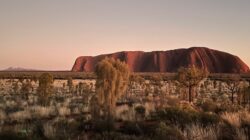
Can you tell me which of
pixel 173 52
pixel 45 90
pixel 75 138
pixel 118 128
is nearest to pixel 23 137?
pixel 75 138

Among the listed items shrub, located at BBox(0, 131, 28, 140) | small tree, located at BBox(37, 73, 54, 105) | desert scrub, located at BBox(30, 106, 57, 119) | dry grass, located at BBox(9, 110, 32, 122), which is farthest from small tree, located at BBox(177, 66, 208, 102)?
shrub, located at BBox(0, 131, 28, 140)

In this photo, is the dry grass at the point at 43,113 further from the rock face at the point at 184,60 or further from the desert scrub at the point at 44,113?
the rock face at the point at 184,60

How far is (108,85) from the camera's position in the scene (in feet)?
47.9

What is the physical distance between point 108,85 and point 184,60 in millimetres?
130871

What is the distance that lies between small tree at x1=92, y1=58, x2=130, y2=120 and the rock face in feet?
397

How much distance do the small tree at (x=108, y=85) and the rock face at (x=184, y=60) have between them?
121 metres

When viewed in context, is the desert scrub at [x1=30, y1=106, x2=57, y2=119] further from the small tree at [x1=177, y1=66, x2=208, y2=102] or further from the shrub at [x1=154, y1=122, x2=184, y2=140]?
the small tree at [x1=177, y1=66, x2=208, y2=102]

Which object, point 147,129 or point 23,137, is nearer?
point 23,137

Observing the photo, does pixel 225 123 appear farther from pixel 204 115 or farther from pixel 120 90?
pixel 120 90

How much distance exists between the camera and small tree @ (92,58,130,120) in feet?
47.4

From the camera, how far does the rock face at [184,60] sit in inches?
5527

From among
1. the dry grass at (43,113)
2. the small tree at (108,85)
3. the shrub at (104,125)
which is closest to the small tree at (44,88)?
the dry grass at (43,113)

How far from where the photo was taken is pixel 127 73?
15422 millimetres

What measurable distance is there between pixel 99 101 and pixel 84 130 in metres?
1.84
